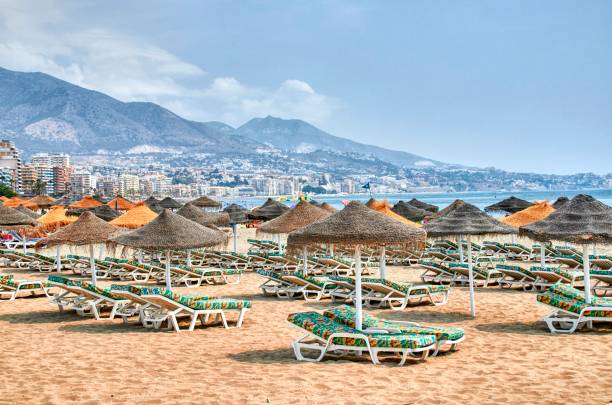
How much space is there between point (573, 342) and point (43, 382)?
597cm

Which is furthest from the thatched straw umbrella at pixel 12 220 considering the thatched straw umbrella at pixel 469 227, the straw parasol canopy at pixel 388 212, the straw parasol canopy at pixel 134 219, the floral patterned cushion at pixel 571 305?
the floral patterned cushion at pixel 571 305

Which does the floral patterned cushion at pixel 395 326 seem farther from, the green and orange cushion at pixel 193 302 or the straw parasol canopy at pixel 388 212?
the straw parasol canopy at pixel 388 212

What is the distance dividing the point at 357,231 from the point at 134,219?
41.8ft

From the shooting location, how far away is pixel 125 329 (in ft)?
30.5

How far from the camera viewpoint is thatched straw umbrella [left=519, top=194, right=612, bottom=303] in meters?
8.69

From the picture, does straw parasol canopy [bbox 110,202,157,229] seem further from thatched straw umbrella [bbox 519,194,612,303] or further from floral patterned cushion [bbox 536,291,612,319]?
floral patterned cushion [bbox 536,291,612,319]

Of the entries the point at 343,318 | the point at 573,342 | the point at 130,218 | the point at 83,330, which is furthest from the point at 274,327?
the point at 130,218

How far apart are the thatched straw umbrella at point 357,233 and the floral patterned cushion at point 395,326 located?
0.66 ft

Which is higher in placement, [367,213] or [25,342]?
[367,213]

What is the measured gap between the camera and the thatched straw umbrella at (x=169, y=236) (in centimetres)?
1064

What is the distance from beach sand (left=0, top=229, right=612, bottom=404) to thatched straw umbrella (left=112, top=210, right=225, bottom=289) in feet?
4.76

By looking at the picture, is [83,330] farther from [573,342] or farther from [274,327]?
[573,342]

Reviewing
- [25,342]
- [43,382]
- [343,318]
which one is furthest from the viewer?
[25,342]

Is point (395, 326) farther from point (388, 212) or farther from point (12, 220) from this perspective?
point (12, 220)
